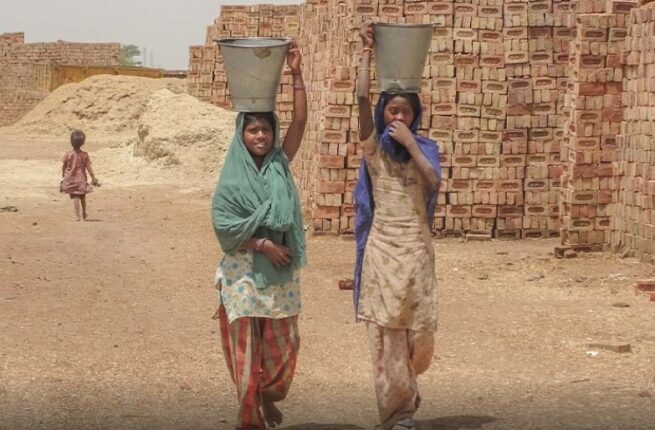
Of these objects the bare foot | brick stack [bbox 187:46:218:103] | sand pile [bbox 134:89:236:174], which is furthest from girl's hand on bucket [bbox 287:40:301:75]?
brick stack [bbox 187:46:218:103]

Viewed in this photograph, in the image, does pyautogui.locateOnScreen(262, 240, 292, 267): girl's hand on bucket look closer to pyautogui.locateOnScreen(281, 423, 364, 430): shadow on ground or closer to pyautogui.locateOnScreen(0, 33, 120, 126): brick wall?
pyautogui.locateOnScreen(281, 423, 364, 430): shadow on ground

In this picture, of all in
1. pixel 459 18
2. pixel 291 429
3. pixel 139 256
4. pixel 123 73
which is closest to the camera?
pixel 291 429

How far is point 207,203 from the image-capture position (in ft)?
60.6

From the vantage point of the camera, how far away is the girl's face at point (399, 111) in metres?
5.57

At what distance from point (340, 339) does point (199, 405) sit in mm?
2046

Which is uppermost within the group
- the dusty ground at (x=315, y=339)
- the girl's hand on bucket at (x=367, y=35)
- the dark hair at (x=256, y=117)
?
the girl's hand on bucket at (x=367, y=35)

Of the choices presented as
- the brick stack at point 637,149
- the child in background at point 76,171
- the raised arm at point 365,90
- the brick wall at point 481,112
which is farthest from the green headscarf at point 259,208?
the child in background at point 76,171

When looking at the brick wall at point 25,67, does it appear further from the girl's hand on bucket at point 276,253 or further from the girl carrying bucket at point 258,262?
the girl's hand on bucket at point 276,253

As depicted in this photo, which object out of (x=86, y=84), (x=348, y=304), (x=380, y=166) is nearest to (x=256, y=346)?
(x=380, y=166)

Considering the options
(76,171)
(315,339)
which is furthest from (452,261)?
(76,171)

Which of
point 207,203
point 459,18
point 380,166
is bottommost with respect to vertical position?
point 207,203

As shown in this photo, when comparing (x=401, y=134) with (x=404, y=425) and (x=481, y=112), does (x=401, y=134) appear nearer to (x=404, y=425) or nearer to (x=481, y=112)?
(x=404, y=425)

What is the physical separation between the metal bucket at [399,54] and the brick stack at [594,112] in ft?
22.6

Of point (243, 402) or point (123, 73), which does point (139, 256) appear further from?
point (123, 73)
